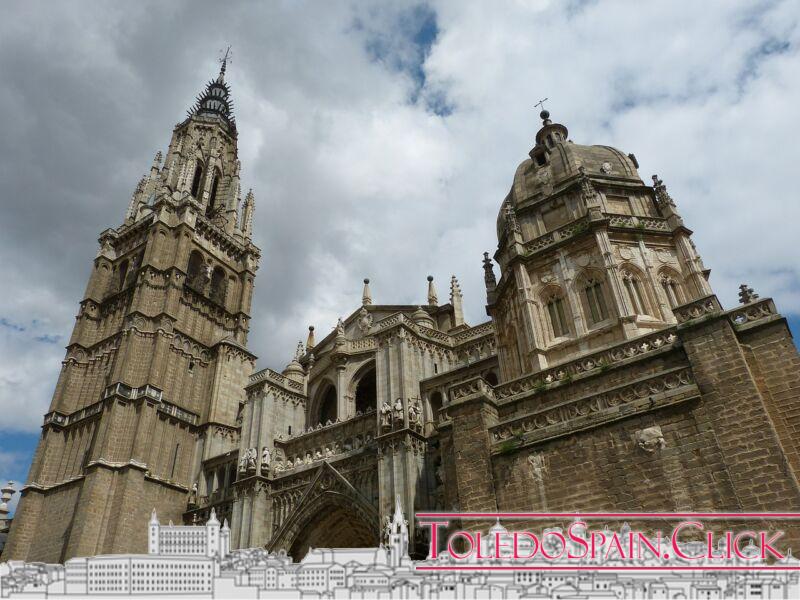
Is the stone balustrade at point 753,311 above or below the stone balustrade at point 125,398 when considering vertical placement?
below

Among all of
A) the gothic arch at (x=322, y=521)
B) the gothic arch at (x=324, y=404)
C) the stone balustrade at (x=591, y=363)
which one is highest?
the gothic arch at (x=324, y=404)

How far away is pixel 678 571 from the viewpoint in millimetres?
7297

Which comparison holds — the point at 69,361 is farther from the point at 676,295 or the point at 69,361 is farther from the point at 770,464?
the point at 770,464

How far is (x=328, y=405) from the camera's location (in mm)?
31484

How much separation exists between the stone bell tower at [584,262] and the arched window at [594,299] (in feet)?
0.10

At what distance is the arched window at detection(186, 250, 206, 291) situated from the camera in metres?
39.2

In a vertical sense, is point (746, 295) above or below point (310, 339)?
below

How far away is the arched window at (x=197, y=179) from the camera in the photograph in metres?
47.0

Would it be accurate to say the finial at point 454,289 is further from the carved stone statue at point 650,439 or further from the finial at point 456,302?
the carved stone statue at point 650,439

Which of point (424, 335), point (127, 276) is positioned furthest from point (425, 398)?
point (127, 276)

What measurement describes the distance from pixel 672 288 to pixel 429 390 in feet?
33.6

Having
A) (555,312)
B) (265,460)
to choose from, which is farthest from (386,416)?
(555,312)

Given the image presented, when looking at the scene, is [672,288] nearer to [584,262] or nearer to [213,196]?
[584,262]

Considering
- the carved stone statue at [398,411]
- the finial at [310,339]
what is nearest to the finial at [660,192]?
the carved stone statue at [398,411]
